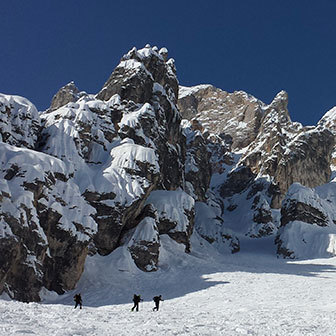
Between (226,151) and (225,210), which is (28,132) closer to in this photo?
(225,210)

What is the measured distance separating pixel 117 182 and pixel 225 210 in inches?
2986

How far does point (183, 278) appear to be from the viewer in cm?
4747

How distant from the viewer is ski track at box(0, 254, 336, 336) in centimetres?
1753

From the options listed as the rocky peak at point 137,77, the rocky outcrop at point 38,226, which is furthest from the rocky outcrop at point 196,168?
the rocky outcrop at point 38,226

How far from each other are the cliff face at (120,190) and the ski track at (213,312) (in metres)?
5.89

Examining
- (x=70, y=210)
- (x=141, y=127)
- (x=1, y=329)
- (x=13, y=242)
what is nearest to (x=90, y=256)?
(x=70, y=210)

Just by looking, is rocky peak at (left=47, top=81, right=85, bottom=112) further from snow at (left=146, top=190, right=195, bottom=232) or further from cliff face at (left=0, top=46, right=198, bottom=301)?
snow at (left=146, top=190, right=195, bottom=232)

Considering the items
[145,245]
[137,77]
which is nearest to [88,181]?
[145,245]

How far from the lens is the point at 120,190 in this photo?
53281 mm

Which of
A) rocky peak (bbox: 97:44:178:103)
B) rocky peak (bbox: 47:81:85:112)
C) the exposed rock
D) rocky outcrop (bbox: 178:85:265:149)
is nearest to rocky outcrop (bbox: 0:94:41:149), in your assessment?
the exposed rock

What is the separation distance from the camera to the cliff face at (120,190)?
38.4 meters

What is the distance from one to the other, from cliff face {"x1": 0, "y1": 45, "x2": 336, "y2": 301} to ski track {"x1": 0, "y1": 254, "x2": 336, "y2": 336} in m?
5.89

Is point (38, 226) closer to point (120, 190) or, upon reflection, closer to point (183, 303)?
point (183, 303)

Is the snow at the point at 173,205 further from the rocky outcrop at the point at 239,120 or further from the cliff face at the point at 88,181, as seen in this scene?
the rocky outcrop at the point at 239,120
